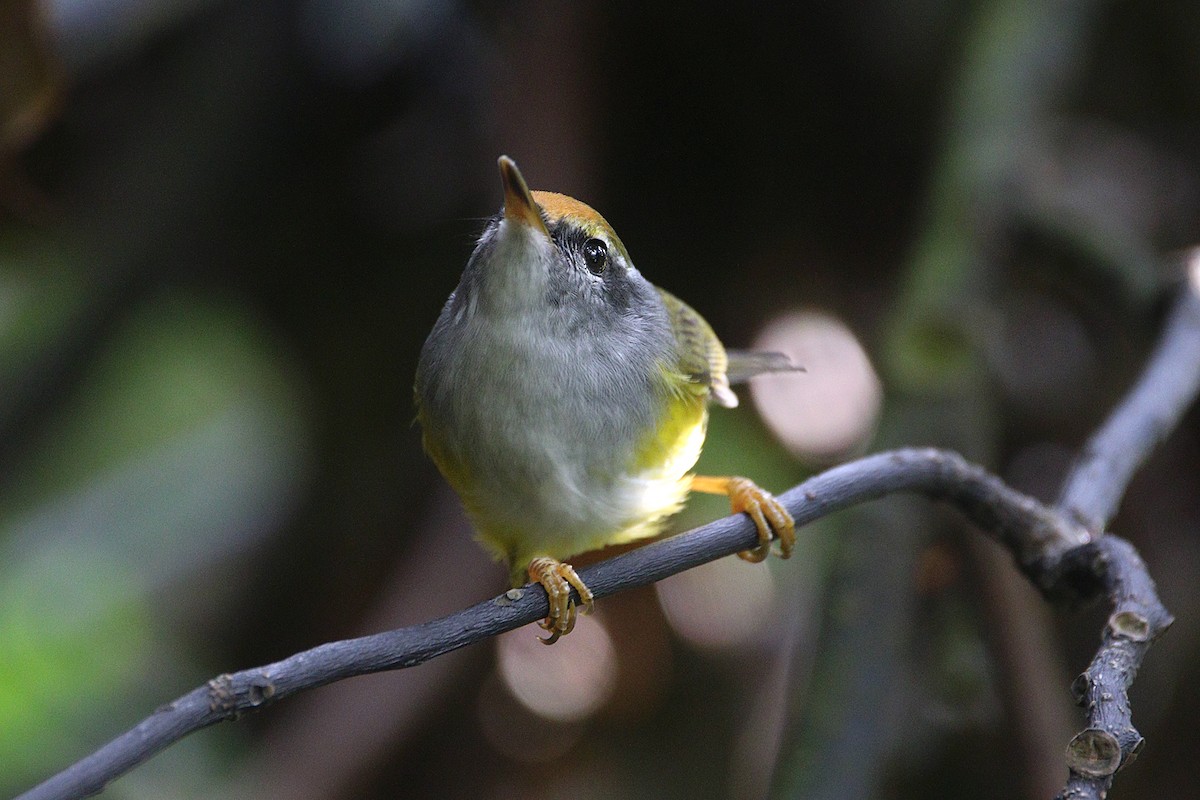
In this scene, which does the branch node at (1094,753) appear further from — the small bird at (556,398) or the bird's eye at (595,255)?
the bird's eye at (595,255)

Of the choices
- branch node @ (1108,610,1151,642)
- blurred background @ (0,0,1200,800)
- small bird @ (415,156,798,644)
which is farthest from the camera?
blurred background @ (0,0,1200,800)

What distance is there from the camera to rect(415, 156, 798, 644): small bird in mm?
1590

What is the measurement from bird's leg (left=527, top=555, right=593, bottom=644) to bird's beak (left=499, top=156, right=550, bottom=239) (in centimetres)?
51

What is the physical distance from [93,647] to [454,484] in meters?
1.31

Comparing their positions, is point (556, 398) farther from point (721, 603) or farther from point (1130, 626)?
point (721, 603)

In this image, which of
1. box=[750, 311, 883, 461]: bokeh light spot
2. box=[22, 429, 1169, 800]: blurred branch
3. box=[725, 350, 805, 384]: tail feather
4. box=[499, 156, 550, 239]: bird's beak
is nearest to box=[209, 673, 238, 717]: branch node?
box=[22, 429, 1169, 800]: blurred branch

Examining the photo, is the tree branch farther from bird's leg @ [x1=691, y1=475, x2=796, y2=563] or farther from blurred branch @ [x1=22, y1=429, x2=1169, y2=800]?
bird's leg @ [x1=691, y1=475, x2=796, y2=563]

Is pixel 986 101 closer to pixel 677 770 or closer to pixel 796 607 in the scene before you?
pixel 796 607

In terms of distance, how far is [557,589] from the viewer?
1.69 m

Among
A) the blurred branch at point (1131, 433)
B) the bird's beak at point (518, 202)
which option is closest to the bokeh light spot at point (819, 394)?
the blurred branch at point (1131, 433)

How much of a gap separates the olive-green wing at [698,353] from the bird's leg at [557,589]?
0.44 m

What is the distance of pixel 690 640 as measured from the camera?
10.9 ft

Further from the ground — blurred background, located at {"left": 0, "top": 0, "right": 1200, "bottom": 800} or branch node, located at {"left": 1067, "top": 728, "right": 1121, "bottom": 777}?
blurred background, located at {"left": 0, "top": 0, "right": 1200, "bottom": 800}

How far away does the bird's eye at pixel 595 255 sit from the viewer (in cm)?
165
